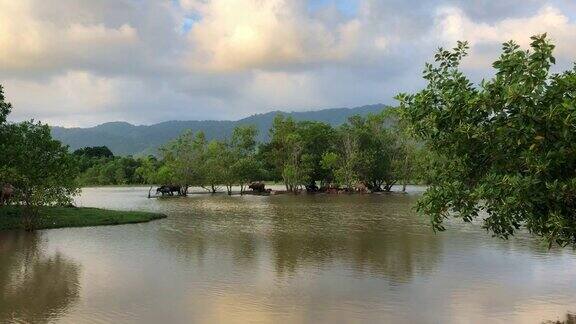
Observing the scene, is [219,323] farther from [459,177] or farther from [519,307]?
[519,307]

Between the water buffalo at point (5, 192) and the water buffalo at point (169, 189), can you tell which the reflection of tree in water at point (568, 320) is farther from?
the water buffalo at point (169, 189)

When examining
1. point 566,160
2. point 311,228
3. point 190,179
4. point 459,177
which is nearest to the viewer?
point 566,160

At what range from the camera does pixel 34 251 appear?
31.8 meters

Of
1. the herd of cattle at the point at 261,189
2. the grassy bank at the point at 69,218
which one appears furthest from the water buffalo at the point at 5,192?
the herd of cattle at the point at 261,189

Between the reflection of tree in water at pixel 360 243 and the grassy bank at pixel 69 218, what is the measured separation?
15.3 metres

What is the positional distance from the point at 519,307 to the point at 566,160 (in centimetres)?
957

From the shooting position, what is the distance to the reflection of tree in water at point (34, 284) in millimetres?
18261

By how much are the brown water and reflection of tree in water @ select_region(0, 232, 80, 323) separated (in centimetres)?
6

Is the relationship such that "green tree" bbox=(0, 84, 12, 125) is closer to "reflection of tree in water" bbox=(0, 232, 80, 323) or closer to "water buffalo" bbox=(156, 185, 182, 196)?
"reflection of tree in water" bbox=(0, 232, 80, 323)

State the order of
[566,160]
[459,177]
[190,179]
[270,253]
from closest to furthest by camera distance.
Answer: [566,160], [459,177], [270,253], [190,179]

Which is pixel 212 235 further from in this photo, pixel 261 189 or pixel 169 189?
pixel 261 189

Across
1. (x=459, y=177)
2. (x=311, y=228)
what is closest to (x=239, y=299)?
(x=459, y=177)

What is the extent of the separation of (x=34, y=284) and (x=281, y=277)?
11576 mm

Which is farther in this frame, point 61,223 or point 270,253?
point 61,223
